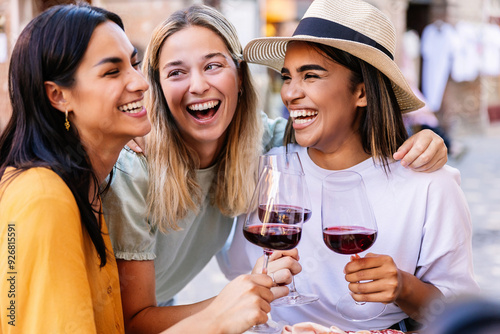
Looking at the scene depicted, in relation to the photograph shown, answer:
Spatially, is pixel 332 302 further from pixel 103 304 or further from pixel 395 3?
pixel 395 3

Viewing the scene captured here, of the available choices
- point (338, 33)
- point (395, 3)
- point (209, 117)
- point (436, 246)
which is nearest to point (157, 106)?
point (209, 117)

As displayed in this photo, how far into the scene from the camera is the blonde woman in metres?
1.40

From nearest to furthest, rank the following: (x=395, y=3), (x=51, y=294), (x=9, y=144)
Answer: (x=51, y=294)
(x=9, y=144)
(x=395, y=3)

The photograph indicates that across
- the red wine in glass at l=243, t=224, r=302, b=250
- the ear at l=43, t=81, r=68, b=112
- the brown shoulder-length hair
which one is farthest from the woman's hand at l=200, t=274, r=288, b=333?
the brown shoulder-length hair

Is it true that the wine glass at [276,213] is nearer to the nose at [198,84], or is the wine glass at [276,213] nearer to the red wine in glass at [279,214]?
the red wine in glass at [279,214]

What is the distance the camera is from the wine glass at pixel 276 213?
110 centimetres

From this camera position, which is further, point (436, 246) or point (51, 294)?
point (436, 246)

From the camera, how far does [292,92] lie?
1579 mm

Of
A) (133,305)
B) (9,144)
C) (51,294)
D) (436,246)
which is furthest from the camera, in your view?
(436,246)

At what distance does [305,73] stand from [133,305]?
2.68ft

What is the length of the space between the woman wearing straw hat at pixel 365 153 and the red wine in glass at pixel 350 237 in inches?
15.0

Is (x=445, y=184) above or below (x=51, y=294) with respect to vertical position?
above

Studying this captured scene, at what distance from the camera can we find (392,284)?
1.22 m

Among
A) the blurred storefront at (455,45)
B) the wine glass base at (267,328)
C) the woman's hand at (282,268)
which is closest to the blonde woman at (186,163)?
the woman's hand at (282,268)
